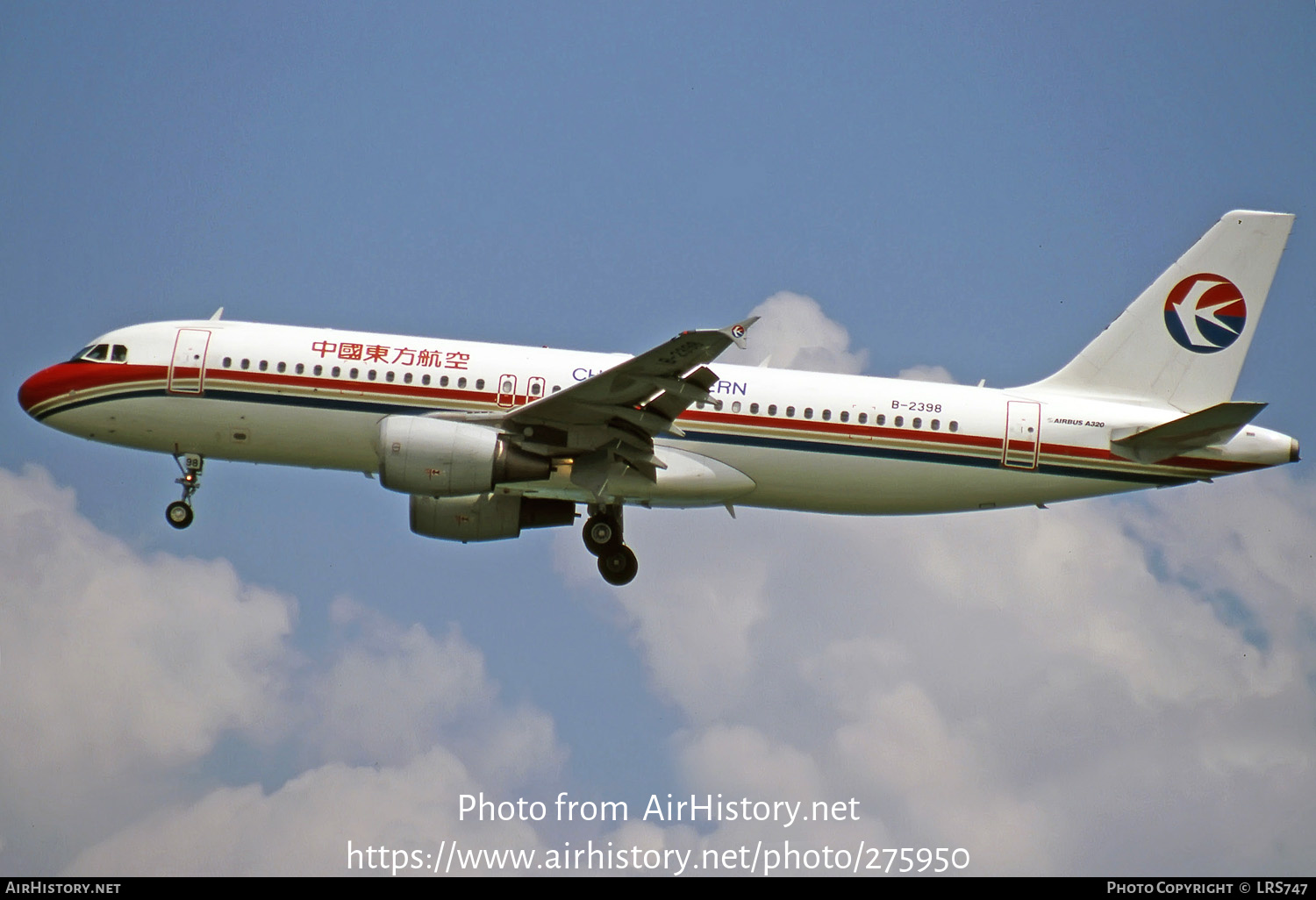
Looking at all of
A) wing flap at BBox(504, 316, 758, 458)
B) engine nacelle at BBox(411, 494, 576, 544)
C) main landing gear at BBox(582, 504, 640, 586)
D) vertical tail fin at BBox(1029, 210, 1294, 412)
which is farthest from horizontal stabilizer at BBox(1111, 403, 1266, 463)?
engine nacelle at BBox(411, 494, 576, 544)

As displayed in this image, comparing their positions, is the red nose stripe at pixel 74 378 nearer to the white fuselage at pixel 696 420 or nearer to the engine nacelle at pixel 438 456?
the white fuselage at pixel 696 420

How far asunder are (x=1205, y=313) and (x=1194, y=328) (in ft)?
1.77

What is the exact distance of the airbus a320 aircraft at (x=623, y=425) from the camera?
103 feet

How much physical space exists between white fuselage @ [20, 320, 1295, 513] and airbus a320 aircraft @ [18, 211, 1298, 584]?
0.14 feet

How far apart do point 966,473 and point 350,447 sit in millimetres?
13374

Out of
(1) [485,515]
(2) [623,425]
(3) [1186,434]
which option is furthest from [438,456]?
(3) [1186,434]

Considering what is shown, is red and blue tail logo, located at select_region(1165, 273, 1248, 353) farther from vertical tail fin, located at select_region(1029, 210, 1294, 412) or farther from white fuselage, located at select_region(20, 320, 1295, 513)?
white fuselage, located at select_region(20, 320, 1295, 513)

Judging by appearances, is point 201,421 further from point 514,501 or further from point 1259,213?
point 1259,213

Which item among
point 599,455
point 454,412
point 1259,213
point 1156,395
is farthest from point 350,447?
point 1259,213

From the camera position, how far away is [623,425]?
30.8 m

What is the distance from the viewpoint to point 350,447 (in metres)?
31.7

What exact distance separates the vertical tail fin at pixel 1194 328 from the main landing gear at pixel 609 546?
10.2m
